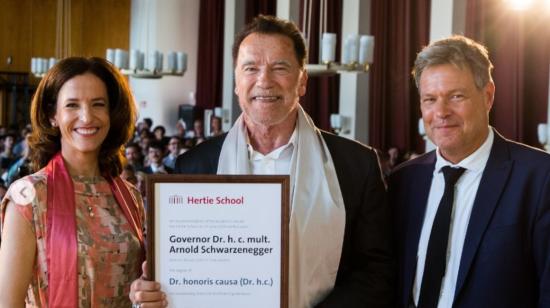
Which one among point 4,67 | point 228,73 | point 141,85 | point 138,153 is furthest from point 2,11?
point 138,153

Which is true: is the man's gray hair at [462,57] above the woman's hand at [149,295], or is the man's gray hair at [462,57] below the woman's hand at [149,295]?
above

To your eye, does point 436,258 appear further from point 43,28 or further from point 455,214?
point 43,28

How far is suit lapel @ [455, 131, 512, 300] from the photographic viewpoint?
2.23 metres

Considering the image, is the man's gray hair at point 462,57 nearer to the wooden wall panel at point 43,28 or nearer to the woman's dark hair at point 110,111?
the woman's dark hair at point 110,111

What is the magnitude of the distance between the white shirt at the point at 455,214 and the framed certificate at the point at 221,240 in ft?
1.82

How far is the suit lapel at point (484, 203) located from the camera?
88.0 inches

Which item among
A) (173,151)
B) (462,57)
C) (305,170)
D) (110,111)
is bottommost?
(173,151)

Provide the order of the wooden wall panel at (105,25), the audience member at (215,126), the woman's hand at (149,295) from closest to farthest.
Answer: the woman's hand at (149,295), the audience member at (215,126), the wooden wall panel at (105,25)

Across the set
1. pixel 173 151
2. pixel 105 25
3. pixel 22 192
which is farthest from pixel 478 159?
pixel 105 25

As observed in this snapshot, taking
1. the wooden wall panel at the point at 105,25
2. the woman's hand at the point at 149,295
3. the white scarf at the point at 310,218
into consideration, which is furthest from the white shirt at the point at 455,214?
the wooden wall panel at the point at 105,25

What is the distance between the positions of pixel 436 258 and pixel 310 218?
1.36 ft

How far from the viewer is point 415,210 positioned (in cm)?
241

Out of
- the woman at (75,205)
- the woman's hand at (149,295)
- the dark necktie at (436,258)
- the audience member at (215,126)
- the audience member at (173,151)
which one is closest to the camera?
the woman's hand at (149,295)

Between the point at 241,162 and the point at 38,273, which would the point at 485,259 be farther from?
the point at 38,273
